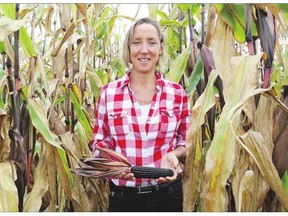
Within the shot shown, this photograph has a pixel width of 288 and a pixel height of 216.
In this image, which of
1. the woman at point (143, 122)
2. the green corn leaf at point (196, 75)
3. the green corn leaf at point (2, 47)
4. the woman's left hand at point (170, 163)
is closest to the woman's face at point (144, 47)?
the woman at point (143, 122)

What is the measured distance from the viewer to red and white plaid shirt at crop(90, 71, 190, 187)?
1163mm

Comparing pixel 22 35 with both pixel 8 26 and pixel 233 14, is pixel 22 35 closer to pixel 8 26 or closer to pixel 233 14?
pixel 8 26

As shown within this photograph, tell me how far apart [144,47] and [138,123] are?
20 centimetres

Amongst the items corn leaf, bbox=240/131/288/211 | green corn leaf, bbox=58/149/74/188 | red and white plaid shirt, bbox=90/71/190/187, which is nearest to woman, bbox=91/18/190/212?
red and white plaid shirt, bbox=90/71/190/187

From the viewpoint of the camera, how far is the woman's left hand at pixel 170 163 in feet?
3.53

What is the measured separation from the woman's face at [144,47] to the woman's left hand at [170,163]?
0.23 m

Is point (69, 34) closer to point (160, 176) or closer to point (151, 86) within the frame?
point (151, 86)

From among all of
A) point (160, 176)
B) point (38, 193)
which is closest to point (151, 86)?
point (160, 176)

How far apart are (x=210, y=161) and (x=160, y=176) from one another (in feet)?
0.48

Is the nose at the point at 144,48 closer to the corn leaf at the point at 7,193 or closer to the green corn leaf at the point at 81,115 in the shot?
the green corn leaf at the point at 81,115

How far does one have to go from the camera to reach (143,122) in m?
1.16

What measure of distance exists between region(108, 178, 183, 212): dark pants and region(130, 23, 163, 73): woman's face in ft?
1.06

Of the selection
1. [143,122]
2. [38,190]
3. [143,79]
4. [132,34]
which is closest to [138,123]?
[143,122]

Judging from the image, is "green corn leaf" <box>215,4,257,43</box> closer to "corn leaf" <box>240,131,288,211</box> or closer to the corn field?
the corn field
